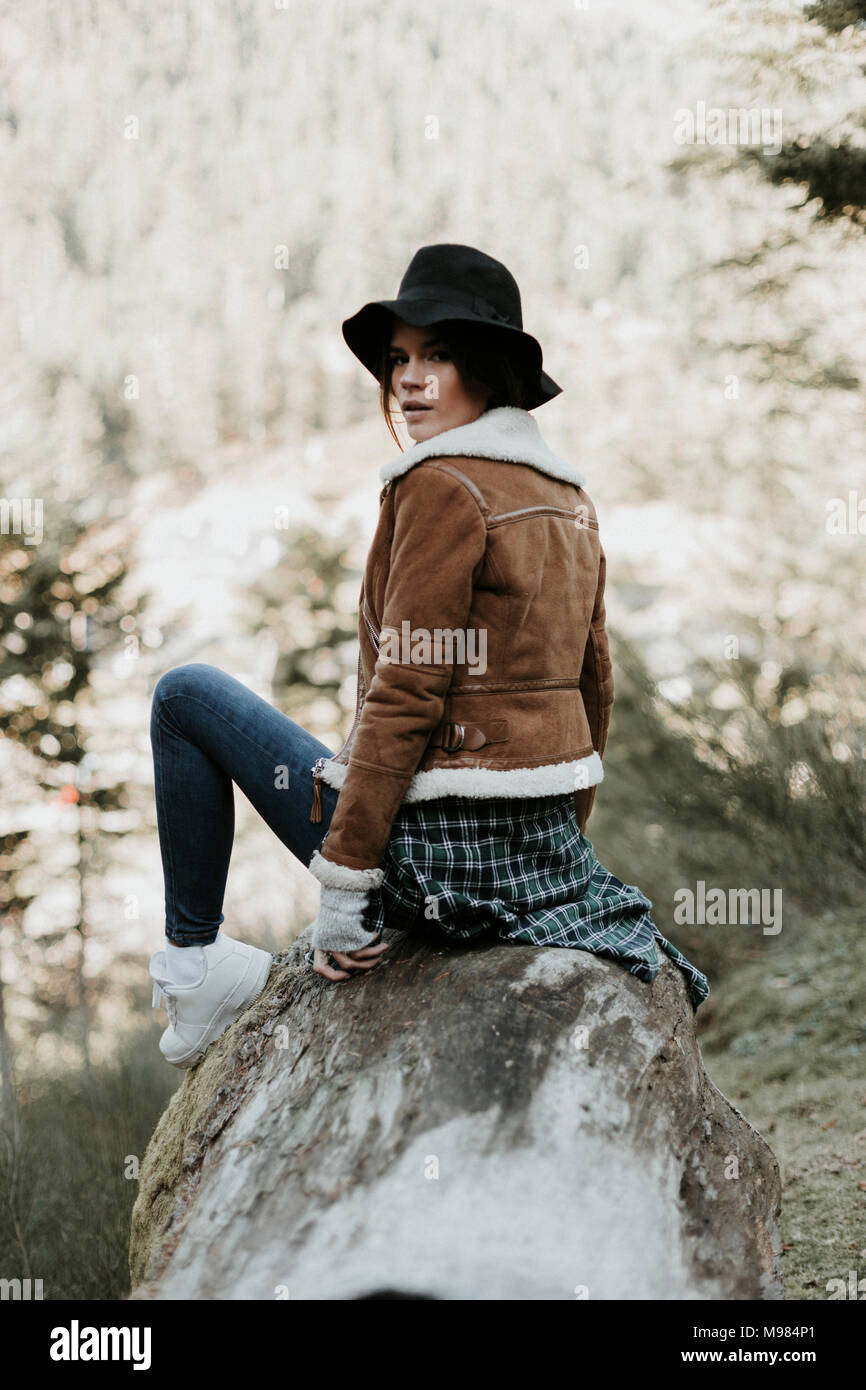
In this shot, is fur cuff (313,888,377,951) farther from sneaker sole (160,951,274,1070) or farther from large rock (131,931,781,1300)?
sneaker sole (160,951,274,1070)

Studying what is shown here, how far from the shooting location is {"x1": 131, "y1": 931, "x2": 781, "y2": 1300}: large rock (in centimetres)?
150

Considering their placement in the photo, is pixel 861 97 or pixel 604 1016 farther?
pixel 861 97

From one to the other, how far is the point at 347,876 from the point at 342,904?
0.24 feet

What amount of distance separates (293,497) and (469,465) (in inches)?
959

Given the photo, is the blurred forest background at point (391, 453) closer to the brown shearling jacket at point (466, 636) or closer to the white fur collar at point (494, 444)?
the brown shearling jacket at point (466, 636)

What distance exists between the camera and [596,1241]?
1522 mm

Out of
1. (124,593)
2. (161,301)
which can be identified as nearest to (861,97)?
(124,593)

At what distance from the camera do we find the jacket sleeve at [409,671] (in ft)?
5.90

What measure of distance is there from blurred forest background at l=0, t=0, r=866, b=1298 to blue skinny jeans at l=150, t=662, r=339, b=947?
1643 millimetres

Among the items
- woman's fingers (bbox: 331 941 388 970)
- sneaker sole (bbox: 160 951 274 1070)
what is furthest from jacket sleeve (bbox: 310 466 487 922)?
sneaker sole (bbox: 160 951 274 1070)

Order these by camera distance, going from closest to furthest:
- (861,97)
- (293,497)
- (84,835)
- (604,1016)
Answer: (604,1016), (861,97), (84,835), (293,497)

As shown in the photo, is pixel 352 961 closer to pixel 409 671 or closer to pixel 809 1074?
pixel 409 671

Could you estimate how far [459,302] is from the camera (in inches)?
75.5

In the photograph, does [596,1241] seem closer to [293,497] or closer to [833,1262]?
[833,1262]
